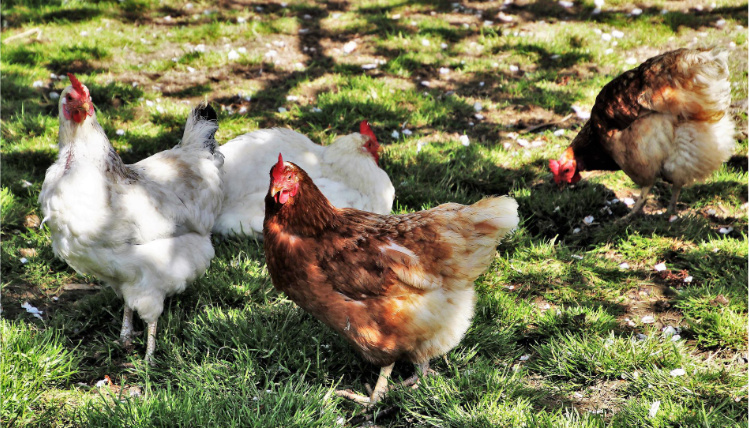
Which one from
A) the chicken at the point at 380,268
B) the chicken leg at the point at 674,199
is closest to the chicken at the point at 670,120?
the chicken leg at the point at 674,199

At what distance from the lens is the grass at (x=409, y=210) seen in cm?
285

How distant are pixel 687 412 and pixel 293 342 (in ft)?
6.66

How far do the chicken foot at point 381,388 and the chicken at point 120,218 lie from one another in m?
1.16

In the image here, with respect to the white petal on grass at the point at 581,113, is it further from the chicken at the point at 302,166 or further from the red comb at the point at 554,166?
the chicken at the point at 302,166

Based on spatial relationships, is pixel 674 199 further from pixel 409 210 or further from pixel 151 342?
pixel 151 342

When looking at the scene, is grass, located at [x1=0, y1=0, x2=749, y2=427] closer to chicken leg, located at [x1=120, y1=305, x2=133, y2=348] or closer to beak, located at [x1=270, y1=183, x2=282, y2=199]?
chicken leg, located at [x1=120, y1=305, x2=133, y2=348]

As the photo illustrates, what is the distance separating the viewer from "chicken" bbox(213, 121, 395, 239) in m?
4.17

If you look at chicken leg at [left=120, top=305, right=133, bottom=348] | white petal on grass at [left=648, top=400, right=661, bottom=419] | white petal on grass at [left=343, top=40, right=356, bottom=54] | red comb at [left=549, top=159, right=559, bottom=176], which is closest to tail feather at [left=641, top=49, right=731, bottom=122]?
red comb at [left=549, top=159, right=559, bottom=176]

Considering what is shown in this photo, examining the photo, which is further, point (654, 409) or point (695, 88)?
point (695, 88)

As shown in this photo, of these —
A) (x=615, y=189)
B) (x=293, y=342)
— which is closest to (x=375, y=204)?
(x=293, y=342)

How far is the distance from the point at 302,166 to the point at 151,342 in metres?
1.75

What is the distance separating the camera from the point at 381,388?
2.98 metres

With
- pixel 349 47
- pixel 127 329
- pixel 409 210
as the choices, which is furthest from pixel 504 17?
pixel 127 329

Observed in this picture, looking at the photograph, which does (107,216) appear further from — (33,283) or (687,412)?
(687,412)
